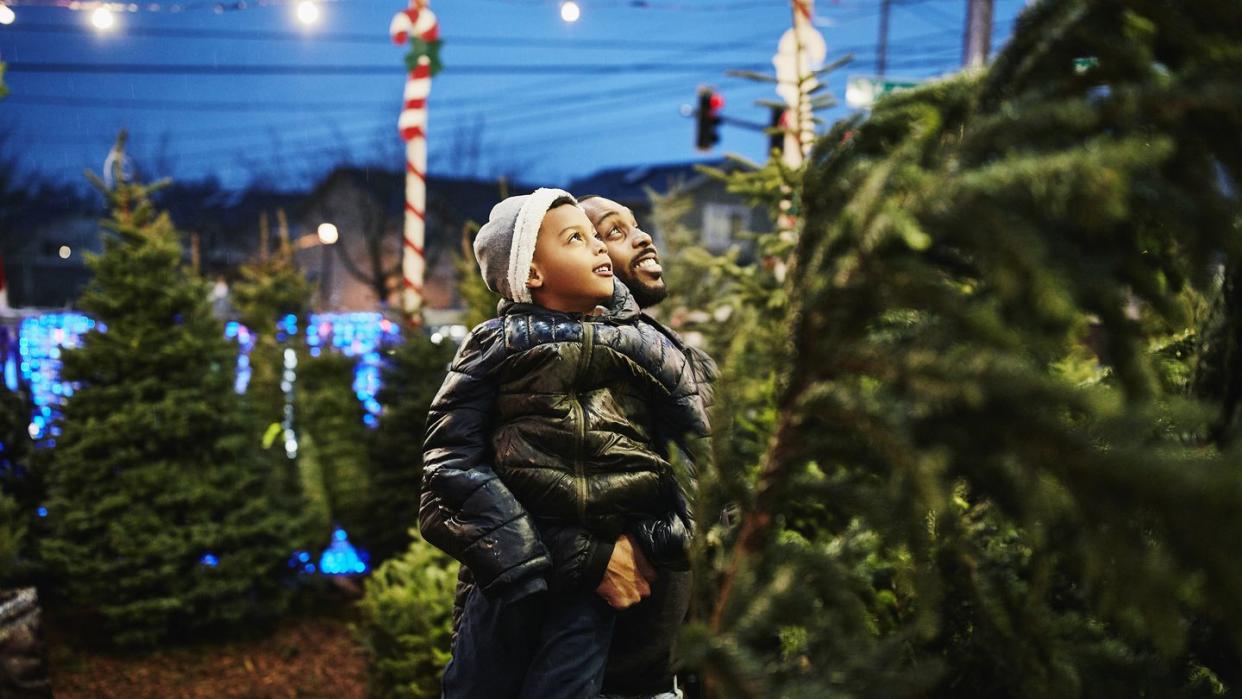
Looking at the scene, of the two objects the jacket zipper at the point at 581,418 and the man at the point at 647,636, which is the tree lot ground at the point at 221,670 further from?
the jacket zipper at the point at 581,418

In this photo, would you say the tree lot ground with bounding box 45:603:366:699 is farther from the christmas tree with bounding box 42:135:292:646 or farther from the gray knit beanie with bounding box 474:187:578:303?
the gray knit beanie with bounding box 474:187:578:303

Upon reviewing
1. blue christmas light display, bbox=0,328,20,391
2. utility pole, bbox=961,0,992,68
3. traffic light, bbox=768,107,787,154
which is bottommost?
blue christmas light display, bbox=0,328,20,391

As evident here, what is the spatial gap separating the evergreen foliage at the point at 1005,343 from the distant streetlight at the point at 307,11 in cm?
1027

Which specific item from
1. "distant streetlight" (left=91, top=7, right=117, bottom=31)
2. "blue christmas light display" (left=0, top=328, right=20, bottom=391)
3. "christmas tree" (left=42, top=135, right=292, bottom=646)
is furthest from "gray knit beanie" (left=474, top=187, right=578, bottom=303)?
"distant streetlight" (left=91, top=7, right=117, bottom=31)

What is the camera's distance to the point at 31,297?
4406 centimetres

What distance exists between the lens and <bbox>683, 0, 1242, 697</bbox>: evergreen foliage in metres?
0.89

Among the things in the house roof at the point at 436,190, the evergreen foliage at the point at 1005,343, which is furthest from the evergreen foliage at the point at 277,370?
the house roof at the point at 436,190

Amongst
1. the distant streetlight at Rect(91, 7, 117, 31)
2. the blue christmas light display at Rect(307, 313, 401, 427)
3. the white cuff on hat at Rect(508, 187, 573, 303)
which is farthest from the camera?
the distant streetlight at Rect(91, 7, 117, 31)

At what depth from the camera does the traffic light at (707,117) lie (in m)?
16.2

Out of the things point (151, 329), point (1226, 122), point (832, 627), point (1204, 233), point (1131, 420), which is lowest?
point (151, 329)

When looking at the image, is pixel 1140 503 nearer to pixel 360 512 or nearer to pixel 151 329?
pixel 151 329

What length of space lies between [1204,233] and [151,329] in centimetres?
660

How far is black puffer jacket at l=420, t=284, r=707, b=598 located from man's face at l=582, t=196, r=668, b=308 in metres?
0.51

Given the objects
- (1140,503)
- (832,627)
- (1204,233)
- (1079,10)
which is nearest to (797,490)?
(832,627)
